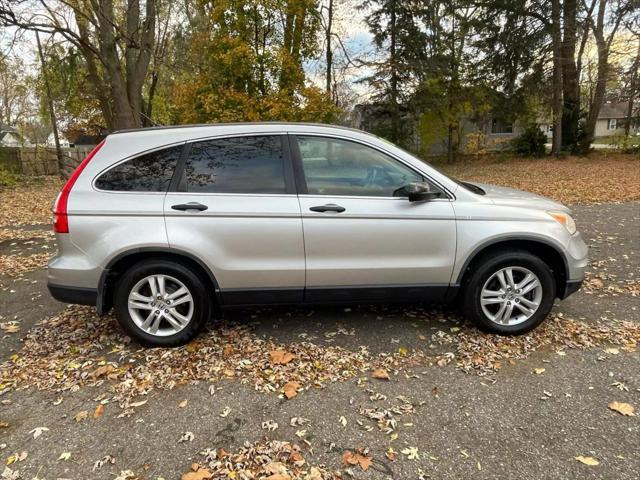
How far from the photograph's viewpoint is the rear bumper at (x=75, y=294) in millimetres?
3389

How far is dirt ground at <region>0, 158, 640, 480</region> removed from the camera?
7.80 feet

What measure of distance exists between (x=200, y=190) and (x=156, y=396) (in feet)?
5.06

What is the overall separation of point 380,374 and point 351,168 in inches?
64.0

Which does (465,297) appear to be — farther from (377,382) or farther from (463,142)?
(463,142)

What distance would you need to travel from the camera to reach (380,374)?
3164 millimetres

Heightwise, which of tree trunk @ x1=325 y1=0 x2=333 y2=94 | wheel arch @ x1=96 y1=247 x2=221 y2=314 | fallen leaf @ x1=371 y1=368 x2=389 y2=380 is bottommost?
fallen leaf @ x1=371 y1=368 x2=389 y2=380

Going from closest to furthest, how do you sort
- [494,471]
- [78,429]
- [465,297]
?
[494,471] < [78,429] < [465,297]

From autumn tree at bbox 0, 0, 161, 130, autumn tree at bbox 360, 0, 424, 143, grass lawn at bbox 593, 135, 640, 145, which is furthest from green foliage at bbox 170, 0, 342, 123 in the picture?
grass lawn at bbox 593, 135, 640, 145

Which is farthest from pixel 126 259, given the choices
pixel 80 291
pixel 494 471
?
pixel 494 471

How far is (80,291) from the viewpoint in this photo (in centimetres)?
339

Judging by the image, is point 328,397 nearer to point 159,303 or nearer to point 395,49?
point 159,303

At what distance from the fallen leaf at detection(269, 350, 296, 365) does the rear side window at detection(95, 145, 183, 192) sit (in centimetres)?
156

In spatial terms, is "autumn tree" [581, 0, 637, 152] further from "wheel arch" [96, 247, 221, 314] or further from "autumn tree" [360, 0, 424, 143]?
"wheel arch" [96, 247, 221, 314]

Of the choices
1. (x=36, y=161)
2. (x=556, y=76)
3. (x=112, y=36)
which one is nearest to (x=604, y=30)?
(x=556, y=76)
